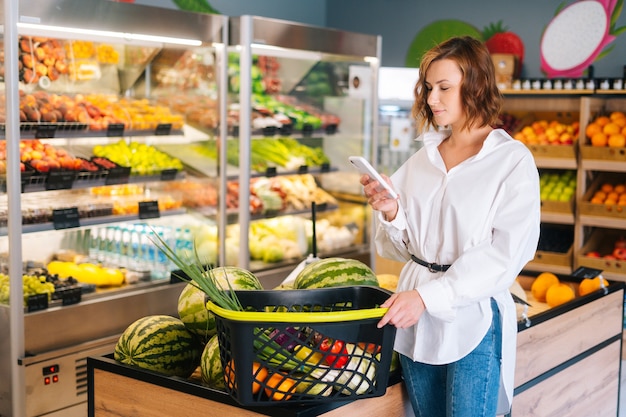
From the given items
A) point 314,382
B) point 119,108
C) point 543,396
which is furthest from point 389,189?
point 119,108

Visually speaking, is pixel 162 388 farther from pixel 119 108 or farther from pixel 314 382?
pixel 119 108

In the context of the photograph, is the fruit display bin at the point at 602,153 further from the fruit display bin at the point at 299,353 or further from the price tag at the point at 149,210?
the fruit display bin at the point at 299,353

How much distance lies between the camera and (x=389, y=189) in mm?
2119

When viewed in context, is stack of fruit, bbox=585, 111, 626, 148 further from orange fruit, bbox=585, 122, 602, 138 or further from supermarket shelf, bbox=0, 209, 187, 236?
supermarket shelf, bbox=0, 209, 187, 236

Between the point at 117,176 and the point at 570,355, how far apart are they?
248 centimetres

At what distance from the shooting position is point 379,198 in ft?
7.27

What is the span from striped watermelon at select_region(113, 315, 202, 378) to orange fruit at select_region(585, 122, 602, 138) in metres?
4.48

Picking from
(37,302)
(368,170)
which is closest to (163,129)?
(37,302)

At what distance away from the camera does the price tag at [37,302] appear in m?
3.88

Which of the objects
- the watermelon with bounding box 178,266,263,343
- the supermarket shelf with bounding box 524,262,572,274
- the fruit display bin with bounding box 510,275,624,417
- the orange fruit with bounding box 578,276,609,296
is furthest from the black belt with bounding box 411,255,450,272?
the supermarket shelf with bounding box 524,262,572,274

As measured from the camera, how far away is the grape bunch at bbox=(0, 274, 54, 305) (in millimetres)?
3855

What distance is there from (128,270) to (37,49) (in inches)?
52.3

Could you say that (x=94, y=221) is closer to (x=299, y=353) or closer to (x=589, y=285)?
(x=589, y=285)

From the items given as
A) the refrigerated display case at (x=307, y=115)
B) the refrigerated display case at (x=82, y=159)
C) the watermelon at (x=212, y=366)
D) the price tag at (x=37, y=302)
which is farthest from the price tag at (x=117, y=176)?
the watermelon at (x=212, y=366)
